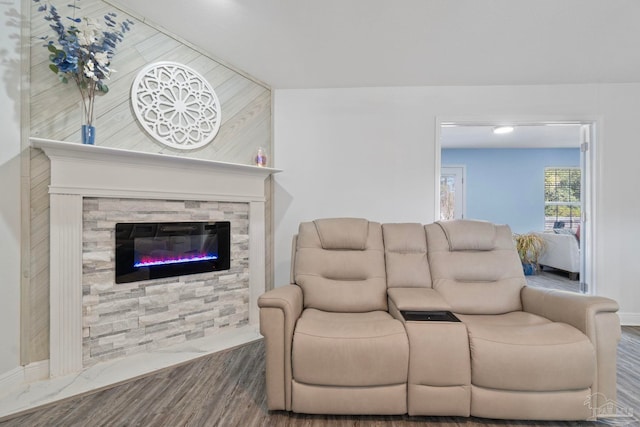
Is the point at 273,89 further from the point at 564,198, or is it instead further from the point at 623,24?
the point at 564,198

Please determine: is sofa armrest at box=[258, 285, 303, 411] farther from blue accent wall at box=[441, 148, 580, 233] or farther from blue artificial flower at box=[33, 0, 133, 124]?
blue accent wall at box=[441, 148, 580, 233]

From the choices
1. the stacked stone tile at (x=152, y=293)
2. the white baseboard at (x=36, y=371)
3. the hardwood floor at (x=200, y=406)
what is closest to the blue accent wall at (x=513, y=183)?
the hardwood floor at (x=200, y=406)

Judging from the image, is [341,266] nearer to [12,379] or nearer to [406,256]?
[406,256]

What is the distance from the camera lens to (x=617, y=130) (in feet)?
9.15

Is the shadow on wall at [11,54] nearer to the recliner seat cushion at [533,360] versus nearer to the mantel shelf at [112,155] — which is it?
the mantel shelf at [112,155]

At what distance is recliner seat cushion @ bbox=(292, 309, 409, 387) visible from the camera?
1378 millimetres

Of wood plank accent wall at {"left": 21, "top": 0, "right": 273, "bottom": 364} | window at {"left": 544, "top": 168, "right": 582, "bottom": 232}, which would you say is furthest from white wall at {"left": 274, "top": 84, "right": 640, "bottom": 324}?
window at {"left": 544, "top": 168, "right": 582, "bottom": 232}

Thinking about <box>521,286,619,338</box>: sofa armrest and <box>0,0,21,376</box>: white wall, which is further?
<box>0,0,21,376</box>: white wall

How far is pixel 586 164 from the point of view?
2885 mm

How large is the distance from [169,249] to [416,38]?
102 inches

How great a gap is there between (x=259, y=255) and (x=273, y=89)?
1778mm

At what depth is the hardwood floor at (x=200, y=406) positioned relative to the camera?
4.68 ft

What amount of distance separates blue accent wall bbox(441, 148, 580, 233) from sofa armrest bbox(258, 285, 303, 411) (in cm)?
545

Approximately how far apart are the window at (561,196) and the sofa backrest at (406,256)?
17.8 ft
